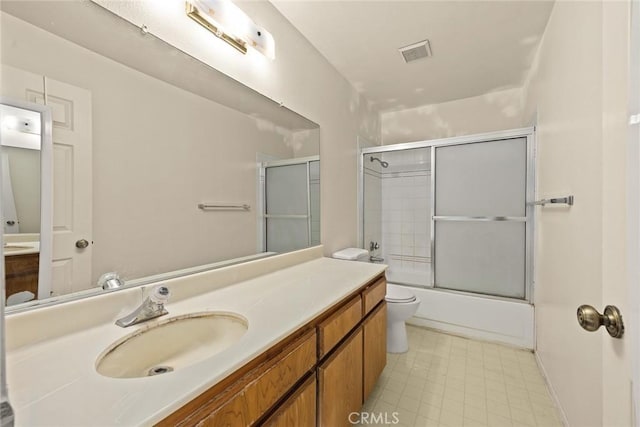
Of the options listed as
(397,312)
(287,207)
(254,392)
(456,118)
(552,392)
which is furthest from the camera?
(456,118)

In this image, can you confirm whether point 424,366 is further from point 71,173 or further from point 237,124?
point 71,173

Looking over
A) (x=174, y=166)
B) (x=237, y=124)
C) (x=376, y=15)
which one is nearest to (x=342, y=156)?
(x=376, y=15)

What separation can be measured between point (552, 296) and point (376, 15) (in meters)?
2.06

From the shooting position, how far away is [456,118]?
121 inches

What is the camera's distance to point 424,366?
201 centimetres

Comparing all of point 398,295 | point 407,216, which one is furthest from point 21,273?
point 407,216

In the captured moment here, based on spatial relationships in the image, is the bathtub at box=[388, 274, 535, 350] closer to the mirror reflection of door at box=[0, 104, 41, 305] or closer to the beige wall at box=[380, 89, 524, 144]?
the beige wall at box=[380, 89, 524, 144]

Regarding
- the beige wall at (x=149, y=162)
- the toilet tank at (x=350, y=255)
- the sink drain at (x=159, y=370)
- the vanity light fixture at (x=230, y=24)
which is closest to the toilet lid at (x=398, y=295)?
the toilet tank at (x=350, y=255)

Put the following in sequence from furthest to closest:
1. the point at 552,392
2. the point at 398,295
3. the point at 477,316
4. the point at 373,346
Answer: the point at 477,316 < the point at 398,295 < the point at 552,392 < the point at 373,346

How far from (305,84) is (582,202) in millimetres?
1710

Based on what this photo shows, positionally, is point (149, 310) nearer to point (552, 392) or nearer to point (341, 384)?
point (341, 384)

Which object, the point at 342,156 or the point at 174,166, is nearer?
the point at 174,166

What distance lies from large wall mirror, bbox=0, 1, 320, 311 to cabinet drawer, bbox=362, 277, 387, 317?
2.13ft

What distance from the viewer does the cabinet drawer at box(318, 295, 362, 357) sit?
1046 millimetres
